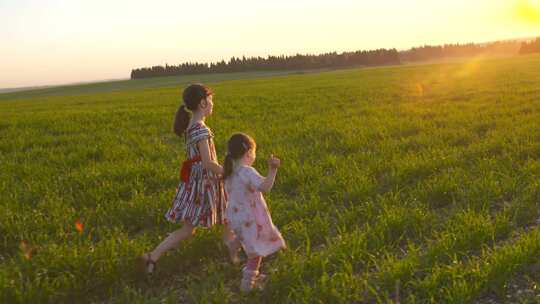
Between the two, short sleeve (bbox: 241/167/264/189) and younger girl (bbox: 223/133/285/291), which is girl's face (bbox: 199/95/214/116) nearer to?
younger girl (bbox: 223/133/285/291)

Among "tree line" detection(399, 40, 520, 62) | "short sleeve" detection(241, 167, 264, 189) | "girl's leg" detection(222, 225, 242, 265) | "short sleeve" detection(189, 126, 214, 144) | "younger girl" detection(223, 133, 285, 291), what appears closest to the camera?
"short sleeve" detection(241, 167, 264, 189)

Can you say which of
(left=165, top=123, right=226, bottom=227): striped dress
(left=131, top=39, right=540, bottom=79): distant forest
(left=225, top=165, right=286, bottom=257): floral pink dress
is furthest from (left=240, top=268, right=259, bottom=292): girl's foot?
(left=131, top=39, right=540, bottom=79): distant forest

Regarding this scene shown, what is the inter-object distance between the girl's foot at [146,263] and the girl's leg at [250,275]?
84 cm

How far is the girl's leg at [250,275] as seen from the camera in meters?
3.99

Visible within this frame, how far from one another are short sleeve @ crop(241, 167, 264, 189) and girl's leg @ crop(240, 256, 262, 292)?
2.08 feet

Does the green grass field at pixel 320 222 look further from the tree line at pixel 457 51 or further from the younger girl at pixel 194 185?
the tree line at pixel 457 51

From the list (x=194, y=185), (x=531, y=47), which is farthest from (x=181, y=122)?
(x=531, y=47)

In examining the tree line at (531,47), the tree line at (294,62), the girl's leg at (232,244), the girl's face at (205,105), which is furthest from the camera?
the tree line at (531,47)

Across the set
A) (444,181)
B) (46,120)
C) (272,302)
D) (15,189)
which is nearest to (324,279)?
(272,302)

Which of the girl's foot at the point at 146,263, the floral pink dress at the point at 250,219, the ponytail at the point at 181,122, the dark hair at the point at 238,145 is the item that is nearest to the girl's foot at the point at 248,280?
the floral pink dress at the point at 250,219

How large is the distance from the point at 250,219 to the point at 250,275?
45 cm

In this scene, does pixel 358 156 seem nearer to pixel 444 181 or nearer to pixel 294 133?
pixel 444 181

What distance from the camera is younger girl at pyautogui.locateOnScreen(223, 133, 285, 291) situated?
3998 millimetres

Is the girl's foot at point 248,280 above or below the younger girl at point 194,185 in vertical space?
below
